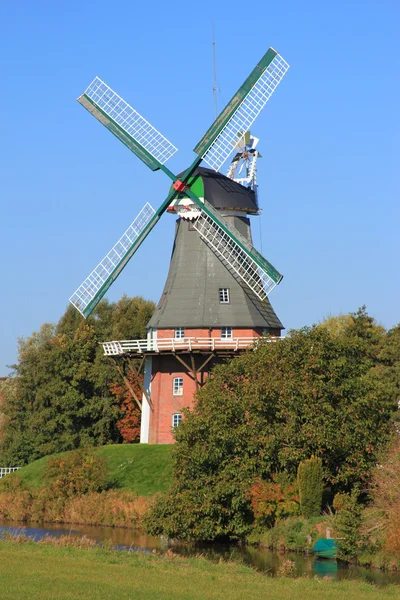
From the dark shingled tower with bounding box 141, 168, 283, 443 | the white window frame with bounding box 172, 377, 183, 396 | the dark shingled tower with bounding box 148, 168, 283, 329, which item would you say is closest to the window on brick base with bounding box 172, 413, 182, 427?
the dark shingled tower with bounding box 141, 168, 283, 443

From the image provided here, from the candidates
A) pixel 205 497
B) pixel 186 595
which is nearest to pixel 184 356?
pixel 205 497

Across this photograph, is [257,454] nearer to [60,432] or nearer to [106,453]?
[106,453]

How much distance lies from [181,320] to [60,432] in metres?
13.3

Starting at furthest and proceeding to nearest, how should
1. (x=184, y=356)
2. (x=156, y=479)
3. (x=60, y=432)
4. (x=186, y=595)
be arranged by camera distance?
(x=60, y=432) < (x=184, y=356) < (x=156, y=479) < (x=186, y=595)

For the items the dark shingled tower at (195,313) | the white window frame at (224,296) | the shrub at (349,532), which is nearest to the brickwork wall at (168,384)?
the dark shingled tower at (195,313)

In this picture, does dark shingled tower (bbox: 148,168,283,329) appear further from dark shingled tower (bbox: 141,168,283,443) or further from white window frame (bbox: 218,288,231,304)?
white window frame (bbox: 218,288,231,304)

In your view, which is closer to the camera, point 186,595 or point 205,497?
point 186,595

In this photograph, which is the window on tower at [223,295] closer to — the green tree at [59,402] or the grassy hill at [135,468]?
the grassy hill at [135,468]

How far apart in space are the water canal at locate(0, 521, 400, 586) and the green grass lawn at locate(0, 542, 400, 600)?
99.0 inches

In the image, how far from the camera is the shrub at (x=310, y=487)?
105ft

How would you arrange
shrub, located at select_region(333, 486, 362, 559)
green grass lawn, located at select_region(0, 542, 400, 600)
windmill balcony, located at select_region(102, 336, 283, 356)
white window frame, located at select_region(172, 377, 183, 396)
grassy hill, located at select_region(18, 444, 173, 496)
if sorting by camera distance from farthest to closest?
1. white window frame, located at select_region(172, 377, 183, 396)
2. windmill balcony, located at select_region(102, 336, 283, 356)
3. grassy hill, located at select_region(18, 444, 173, 496)
4. shrub, located at select_region(333, 486, 362, 559)
5. green grass lawn, located at select_region(0, 542, 400, 600)

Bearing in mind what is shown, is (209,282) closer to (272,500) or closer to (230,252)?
(230,252)

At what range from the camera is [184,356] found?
147 feet

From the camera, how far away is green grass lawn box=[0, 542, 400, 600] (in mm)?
19219
